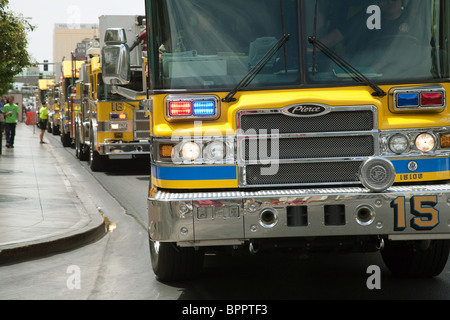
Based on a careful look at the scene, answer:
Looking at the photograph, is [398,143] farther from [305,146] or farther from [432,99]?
[305,146]

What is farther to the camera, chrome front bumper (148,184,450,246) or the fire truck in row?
the fire truck in row

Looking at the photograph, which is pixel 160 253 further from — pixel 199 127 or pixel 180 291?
pixel 199 127

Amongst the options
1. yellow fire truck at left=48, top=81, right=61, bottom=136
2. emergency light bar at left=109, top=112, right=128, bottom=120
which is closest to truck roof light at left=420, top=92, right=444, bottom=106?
emergency light bar at left=109, top=112, right=128, bottom=120

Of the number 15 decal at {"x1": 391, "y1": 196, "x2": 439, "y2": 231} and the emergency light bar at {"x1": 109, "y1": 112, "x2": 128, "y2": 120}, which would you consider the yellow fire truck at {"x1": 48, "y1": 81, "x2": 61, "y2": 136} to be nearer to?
the emergency light bar at {"x1": 109, "y1": 112, "x2": 128, "y2": 120}

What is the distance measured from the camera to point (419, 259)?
23.3ft

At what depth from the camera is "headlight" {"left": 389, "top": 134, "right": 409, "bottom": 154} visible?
242 inches

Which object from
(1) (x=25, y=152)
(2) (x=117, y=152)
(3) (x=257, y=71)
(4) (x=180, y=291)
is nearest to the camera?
(3) (x=257, y=71)

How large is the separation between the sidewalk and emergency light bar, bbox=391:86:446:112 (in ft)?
14.4

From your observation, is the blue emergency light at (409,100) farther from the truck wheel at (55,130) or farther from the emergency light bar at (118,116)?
the truck wheel at (55,130)

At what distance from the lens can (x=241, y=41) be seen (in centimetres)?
643

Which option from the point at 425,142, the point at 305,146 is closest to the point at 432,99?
the point at 425,142

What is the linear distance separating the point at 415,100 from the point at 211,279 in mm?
2384
